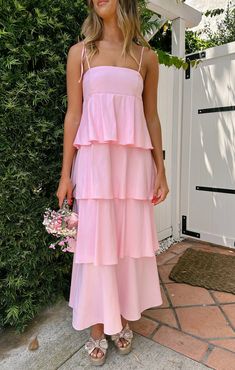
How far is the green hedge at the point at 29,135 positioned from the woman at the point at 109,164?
0.18 meters

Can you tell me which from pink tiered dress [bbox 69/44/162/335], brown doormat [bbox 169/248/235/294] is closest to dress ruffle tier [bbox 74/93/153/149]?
pink tiered dress [bbox 69/44/162/335]

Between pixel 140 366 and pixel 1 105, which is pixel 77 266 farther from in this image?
pixel 1 105

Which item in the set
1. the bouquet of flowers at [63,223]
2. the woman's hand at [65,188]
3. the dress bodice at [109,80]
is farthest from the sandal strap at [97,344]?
the dress bodice at [109,80]

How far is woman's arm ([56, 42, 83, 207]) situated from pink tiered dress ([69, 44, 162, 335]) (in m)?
0.03

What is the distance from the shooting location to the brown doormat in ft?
7.14

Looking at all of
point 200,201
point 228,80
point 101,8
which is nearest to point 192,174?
point 200,201

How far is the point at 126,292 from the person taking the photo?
1.42 m

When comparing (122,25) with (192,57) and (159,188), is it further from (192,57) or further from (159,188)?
(192,57)

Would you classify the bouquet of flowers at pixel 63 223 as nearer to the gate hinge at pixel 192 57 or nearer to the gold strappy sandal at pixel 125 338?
the gold strappy sandal at pixel 125 338

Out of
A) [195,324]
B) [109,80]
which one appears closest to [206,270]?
[195,324]

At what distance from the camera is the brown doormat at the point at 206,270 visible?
2.18 meters

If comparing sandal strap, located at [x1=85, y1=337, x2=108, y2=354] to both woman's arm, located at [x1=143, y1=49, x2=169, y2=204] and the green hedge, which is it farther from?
woman's arm, located at [x1=143, y1=49, x2=169, y2=204]

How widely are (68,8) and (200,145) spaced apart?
5.92 ft

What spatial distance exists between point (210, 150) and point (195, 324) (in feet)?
5.30
